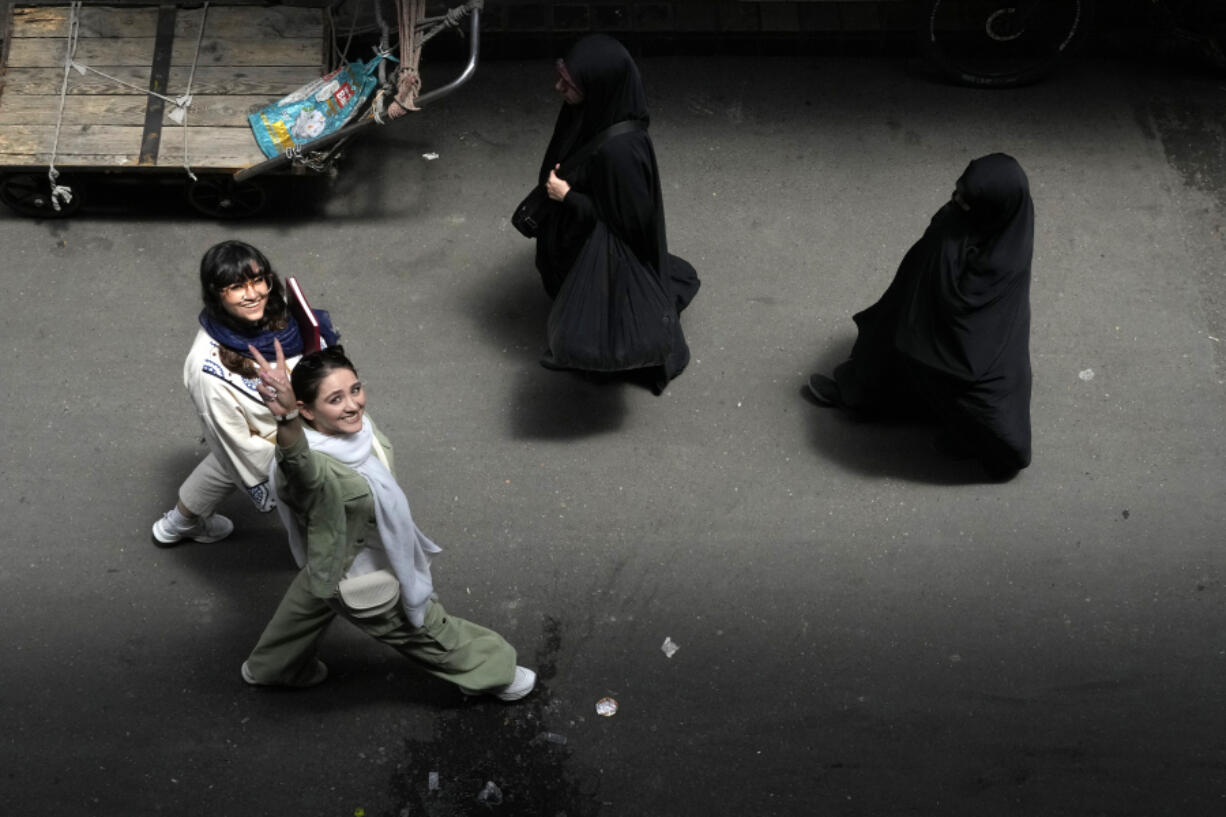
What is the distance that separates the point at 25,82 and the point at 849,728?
4.93 m

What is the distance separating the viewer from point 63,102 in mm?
6086

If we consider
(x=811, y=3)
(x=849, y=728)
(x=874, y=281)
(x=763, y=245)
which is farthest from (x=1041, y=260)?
(x=849, y=728)

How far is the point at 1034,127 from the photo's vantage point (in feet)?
22.0

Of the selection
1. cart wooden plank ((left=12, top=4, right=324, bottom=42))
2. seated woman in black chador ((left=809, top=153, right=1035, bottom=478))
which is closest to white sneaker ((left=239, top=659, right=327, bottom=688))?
seated woman in black chador ((left=809, top=153, right=1035, bottom=478))

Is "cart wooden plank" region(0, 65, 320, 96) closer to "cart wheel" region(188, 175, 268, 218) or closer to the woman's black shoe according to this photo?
"cart wheel" region(188, 175, 268, 218)

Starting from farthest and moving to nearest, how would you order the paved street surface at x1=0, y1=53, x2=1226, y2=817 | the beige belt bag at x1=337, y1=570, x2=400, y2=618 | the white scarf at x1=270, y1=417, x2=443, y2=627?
the paved street surface at x1=0, y1=53, x2=1226, y2=817, the beige belt bag at x1=337, y1=570, x2=400, y2=618, the white scarf at x1=270, y1=417, x2=443, y2=627

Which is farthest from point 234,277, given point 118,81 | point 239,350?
point 118,81

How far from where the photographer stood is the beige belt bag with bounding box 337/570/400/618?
4.16 meters

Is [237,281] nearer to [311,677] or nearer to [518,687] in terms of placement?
[311,677]

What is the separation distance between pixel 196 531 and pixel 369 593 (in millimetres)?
1442

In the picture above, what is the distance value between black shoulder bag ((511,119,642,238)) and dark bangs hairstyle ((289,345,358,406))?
1.56 meters

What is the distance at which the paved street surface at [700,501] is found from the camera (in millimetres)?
4855

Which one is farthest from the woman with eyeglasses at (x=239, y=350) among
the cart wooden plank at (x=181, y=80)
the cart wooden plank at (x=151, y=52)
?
the cart wooden plank at (x=151, y=52)

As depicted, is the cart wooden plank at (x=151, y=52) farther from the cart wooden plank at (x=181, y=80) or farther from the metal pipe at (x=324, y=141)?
the metal pipe at (x=324, y=141)
